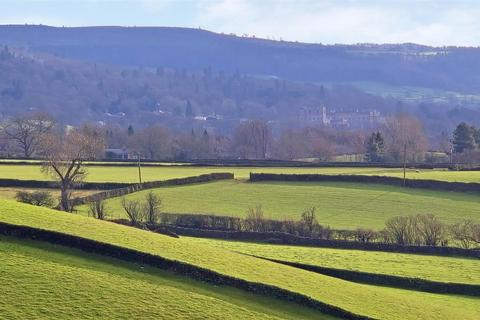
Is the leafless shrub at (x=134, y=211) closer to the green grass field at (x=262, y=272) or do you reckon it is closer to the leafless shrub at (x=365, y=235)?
the leafless shrub at (x=365, y=235)

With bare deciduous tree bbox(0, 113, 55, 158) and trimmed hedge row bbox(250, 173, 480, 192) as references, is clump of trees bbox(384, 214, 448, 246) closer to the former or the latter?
trimmed hedge row bbox(250, 173, 480, 192)

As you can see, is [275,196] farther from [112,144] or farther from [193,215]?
[112,144]

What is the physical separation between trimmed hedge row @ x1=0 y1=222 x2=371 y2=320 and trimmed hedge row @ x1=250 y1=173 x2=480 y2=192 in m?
47.7

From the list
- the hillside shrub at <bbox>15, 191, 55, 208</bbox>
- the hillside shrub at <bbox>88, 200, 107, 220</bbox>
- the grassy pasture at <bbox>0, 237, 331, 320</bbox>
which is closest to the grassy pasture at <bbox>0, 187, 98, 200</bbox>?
the hillside shrub at <bbox>15, 191, 55, 208</bbox>

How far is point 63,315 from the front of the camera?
25375 mm

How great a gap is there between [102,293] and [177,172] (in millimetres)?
66341

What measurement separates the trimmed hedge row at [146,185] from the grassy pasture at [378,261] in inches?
728

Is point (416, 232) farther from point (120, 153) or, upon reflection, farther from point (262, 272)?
point (120, 153)

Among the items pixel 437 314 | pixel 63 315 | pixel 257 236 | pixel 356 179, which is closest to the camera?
pixel 63 315

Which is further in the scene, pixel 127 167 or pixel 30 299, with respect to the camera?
pixel 127 167

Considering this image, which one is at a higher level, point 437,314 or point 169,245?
point 169,245

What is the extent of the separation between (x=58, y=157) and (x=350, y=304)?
163ft

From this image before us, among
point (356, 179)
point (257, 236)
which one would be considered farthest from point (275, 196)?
point (257, 236)

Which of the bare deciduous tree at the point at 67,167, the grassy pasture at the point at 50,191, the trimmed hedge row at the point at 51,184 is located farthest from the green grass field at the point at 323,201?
the trimmed hedge row at the point at 51,184
